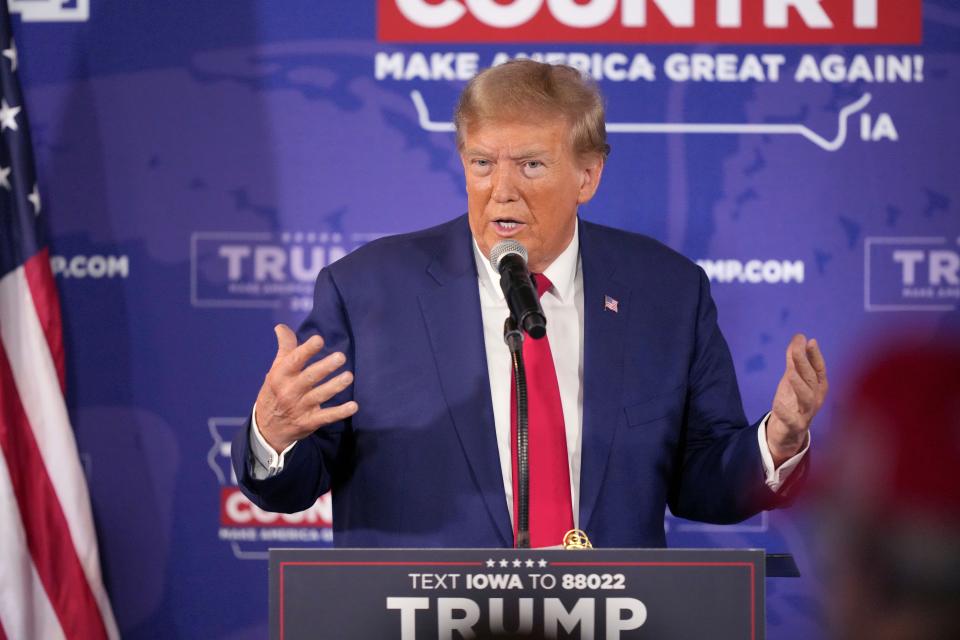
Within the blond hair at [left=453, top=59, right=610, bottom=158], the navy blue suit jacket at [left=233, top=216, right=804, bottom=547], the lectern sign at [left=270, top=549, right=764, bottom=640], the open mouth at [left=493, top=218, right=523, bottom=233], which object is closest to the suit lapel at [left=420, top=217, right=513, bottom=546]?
the navy blue suit jacket at [left=233, top=216, right=804, bottom=547]

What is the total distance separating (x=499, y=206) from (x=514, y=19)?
4.55 feet

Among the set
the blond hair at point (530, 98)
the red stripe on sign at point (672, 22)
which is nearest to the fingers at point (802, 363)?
the blond hair at point (530, 98)

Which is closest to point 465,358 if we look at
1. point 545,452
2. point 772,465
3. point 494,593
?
point 545,452

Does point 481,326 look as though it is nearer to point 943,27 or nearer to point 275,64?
point 275,64

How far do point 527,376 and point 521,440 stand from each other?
2.14ft

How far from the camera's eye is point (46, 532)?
3211 millimetres

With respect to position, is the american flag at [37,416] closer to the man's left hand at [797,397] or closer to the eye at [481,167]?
the eye at [481,167]

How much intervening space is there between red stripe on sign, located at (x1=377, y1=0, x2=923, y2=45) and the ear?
1123 mm

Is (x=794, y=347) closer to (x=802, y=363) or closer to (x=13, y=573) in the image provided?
(x=802, y=363)

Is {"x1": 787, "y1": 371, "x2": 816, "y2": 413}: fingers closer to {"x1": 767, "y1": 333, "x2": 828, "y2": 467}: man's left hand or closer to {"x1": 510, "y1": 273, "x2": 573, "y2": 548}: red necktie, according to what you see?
{"x1": 767, "y1": 333, "x2": 828, "y2": 467}: man's left hand

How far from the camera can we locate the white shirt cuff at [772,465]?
6.42 ft

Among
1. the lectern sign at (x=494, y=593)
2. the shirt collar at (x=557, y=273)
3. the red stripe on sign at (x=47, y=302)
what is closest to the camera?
the lectern sign at (x=494, y=593)

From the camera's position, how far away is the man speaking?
2145 millimetres

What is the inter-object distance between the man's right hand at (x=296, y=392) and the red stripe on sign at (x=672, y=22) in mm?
1870
